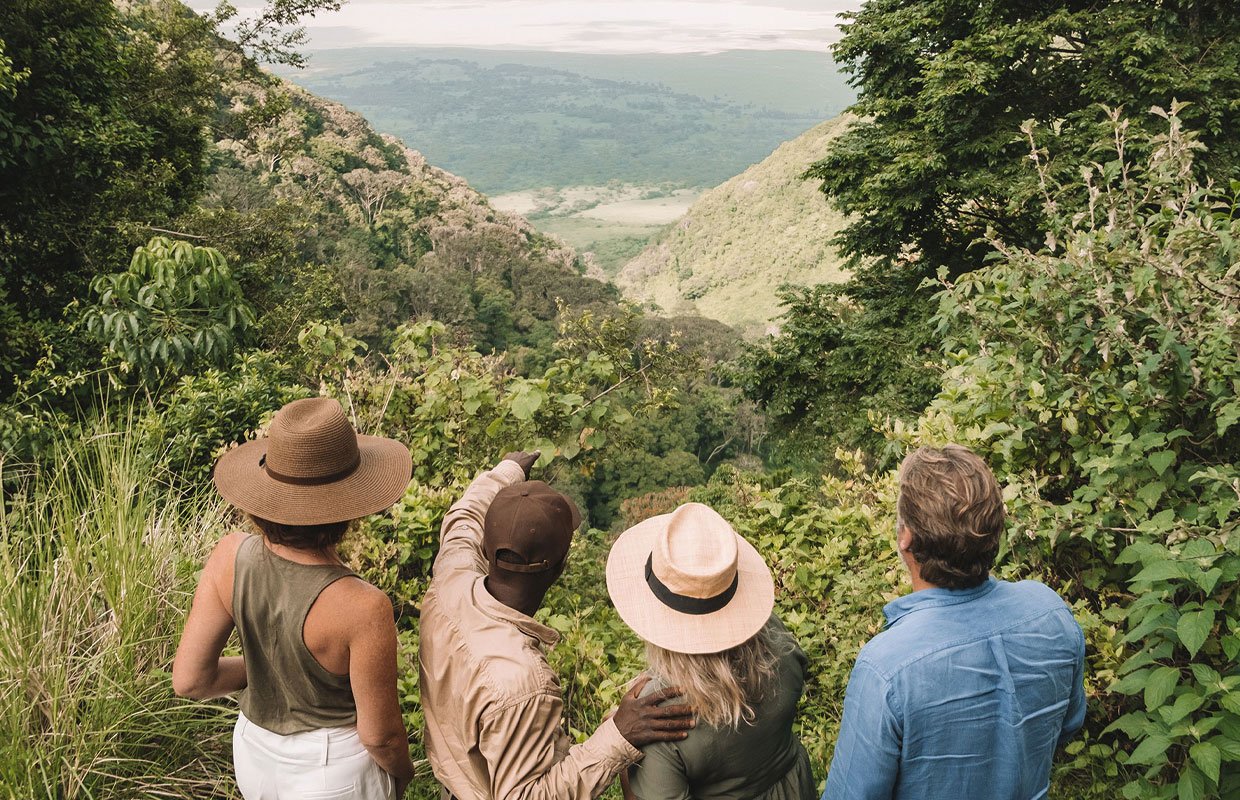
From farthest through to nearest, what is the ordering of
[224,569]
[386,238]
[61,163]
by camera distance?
[386,238]
[61,163]
[224,569]

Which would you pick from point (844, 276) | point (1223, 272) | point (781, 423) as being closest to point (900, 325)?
point (781, 423)

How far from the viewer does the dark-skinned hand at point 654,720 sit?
1.58 meters

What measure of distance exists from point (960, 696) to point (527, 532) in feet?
3.09

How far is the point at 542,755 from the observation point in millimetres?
1691

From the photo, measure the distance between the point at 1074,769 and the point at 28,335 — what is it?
9.09 meters

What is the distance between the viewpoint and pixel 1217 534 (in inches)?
81.9

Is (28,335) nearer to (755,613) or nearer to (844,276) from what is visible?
(755,613)

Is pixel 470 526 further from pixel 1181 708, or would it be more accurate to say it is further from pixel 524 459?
pixel 1181 708

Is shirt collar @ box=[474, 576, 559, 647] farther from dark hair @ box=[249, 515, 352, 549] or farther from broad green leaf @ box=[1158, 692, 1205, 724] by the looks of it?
broad green leaf @ box=[1158, 692, 1205, 724]

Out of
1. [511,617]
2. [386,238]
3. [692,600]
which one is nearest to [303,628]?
[511,617]

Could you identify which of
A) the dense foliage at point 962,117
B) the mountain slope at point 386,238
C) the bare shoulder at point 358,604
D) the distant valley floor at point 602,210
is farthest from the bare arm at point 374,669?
the distant valley floor at point 602,210

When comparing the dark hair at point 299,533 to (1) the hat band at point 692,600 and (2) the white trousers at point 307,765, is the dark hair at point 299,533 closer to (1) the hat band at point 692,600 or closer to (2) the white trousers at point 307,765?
(2) the white trousers at point 307,765

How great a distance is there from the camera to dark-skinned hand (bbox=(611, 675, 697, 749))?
158cm

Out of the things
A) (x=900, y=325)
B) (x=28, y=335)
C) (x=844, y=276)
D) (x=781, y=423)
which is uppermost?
(x=28, y=335)
